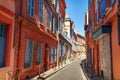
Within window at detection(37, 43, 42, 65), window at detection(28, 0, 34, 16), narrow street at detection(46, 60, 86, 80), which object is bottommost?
narrow street at detection(46, 60, 86, 80)

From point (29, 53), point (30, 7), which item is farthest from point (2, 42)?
point (30, 7)

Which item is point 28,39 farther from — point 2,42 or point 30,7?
point 2,42

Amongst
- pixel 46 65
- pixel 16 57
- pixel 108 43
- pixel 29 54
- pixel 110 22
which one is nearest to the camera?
pixel 16 57

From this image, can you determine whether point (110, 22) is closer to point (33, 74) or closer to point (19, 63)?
point (19, 63)

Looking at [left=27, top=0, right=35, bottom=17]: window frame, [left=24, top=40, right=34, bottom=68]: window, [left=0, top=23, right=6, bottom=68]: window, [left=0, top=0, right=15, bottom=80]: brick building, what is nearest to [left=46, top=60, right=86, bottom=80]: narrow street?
[left=24, top=40, right=34, bottom=68]: window

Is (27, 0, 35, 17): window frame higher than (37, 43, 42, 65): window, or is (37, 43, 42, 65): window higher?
(27, 0, 35, 17): window frame

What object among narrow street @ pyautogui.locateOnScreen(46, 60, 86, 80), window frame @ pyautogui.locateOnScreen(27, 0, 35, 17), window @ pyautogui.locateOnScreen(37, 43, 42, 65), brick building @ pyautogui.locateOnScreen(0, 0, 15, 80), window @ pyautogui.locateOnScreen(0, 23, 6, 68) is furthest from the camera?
window @ pyautogui.locateOnScreen(37, 43, 42, 65)

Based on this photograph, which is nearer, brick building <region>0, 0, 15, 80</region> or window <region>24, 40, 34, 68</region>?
brick building <region>0, 0, 15, 80</region>

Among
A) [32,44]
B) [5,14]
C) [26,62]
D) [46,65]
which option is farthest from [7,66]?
[46,65]

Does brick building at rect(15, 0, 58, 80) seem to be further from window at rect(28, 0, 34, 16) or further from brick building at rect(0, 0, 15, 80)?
brick building at rect(0, 0, 15, 80)

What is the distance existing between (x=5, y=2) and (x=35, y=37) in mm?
6576

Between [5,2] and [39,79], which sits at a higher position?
[5,2]

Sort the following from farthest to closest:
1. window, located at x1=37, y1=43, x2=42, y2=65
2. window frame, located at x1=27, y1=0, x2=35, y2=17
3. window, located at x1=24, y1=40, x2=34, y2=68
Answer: window, located at x1=37, y1=43, x2=42, y2=65 < window frame, located at x1=27, y1=0, x2=35, y2=17 < window, located at x1=24, y1=40, x2=34, y2=68

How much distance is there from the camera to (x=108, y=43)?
48.8 ft
